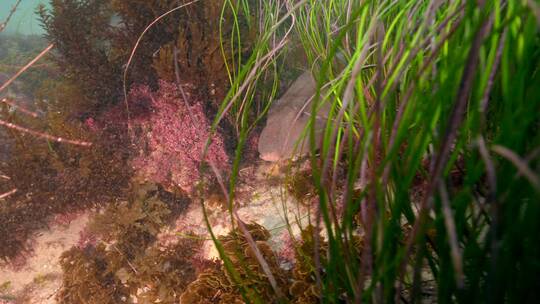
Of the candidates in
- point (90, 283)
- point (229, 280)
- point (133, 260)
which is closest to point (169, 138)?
point (133, 260)

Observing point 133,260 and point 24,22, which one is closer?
point 133,260

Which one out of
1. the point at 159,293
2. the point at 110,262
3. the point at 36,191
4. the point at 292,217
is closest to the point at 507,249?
the point at 292,217

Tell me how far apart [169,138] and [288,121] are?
152 cm

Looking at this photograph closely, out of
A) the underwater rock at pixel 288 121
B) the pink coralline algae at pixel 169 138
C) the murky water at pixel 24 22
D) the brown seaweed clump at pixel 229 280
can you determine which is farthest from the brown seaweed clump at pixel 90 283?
the murky water at pixel 24 22

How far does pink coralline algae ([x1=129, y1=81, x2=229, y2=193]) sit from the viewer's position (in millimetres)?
3969

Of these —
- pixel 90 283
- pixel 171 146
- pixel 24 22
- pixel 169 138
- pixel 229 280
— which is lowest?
pixel 90 283

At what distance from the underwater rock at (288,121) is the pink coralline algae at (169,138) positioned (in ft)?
1.91

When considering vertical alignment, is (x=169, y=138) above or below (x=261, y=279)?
above

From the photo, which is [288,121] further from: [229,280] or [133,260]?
[133,260]

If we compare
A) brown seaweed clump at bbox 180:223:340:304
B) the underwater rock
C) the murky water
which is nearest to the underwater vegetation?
brown seaweed clump at bbox 180:223:340:304

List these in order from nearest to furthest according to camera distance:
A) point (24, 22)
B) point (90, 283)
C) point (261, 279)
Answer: point (261, 279) < point (90, 283) < point (24, 22)

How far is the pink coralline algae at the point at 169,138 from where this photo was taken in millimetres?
3969

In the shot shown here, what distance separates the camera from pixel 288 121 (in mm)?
4004

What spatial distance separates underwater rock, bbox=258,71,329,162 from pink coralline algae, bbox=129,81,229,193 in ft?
1.91
